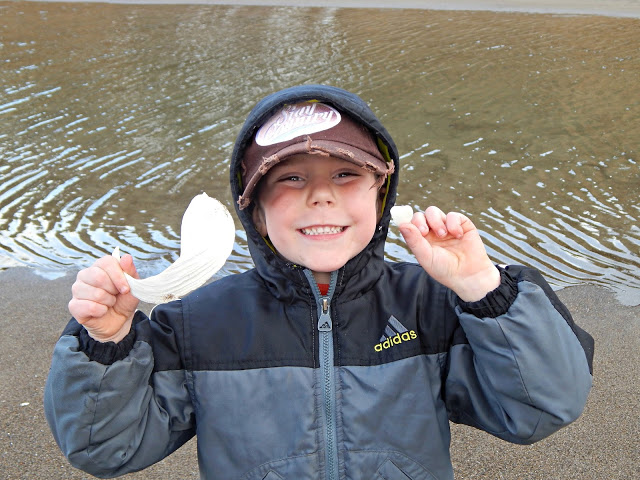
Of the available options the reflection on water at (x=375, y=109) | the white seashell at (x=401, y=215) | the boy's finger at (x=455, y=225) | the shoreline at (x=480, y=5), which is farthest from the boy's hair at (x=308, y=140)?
the shoreline at (x=480, y=5)

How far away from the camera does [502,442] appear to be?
3244 mm

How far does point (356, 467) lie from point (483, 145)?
19.0 ft

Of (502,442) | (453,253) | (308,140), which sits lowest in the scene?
(502,442)

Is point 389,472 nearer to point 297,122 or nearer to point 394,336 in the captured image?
point 394,336

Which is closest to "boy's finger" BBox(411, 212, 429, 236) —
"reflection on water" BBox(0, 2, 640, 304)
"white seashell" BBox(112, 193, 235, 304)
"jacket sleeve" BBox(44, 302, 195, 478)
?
"white seashell" BBox(112, 193, 235, 304)

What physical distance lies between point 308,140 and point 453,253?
55 centimetres

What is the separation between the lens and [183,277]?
1939 mm

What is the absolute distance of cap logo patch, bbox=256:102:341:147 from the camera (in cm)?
196

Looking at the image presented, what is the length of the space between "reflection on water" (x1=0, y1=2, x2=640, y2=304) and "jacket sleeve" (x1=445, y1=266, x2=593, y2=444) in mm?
2785

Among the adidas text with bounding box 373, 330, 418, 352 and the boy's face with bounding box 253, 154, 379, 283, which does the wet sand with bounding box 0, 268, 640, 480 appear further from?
the boy's face with bounding box 253, 154, 379, 283

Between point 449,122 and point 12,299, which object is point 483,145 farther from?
point 12,299

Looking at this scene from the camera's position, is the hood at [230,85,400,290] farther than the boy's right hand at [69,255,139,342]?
Yes

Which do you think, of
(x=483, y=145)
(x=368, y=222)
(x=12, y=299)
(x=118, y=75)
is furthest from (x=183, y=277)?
(x=118, y=75)

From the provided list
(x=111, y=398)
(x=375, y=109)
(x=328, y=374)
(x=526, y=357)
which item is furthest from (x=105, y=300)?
(x=375, y=109)
